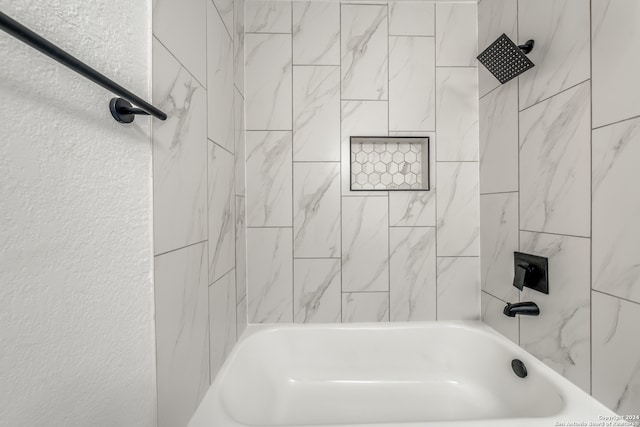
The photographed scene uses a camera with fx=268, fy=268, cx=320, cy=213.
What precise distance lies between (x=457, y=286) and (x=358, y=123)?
3.29ft

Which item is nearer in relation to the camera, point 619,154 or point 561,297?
point 619,154

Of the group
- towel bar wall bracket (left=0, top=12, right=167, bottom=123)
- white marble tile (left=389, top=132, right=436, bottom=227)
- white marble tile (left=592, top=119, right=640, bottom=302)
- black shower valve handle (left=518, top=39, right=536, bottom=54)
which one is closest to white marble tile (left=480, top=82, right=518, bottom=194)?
black shower valve handle (left=518, top=39, right=536, bottom=54)

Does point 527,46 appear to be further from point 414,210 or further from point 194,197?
point 194,197

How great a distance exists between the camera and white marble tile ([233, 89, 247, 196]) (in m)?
1.24

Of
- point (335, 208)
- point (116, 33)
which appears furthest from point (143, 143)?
point (335, 208)

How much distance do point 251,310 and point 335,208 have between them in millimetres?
697

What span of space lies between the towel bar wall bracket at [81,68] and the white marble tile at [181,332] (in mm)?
315

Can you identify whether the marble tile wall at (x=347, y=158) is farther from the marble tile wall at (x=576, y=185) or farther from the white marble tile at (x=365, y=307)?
the marble tile wall at (x=576, y=185)

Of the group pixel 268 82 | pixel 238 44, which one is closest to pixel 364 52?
pixel 268 82

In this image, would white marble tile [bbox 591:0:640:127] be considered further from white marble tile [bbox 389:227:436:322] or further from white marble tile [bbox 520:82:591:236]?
white marble tile [bbox 389:227:436:322]

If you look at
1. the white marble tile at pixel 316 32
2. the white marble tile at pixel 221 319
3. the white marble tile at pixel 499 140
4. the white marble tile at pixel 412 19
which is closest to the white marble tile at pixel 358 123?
the white marble tile at pixel 316 32

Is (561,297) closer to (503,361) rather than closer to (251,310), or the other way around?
(503,361)

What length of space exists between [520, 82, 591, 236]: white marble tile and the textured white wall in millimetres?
1263

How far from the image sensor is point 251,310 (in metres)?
1.41
